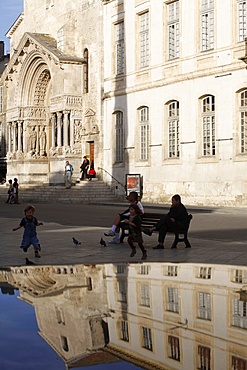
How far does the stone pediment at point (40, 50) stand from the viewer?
1634 inches

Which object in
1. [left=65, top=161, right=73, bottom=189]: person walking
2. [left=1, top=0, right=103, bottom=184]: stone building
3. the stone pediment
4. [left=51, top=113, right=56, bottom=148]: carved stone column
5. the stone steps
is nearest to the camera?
the stone steps

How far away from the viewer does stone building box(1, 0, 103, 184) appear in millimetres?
40906

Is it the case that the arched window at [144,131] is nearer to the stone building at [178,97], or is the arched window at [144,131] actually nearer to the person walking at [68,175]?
the stone building at [178,97]

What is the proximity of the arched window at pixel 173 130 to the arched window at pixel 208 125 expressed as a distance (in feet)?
6.69

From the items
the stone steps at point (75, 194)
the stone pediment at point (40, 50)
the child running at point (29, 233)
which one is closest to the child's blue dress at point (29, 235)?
the child running at point (29, 233)

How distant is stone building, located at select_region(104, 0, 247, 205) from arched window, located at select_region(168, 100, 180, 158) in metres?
0.05

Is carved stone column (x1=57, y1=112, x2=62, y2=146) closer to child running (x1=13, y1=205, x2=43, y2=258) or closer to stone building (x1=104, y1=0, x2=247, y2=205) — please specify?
stone building (x1=104, y1=0, x2=247, y2=205)

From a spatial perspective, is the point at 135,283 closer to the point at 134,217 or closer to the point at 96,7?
the point at 134,217

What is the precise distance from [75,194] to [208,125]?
940 centimetres

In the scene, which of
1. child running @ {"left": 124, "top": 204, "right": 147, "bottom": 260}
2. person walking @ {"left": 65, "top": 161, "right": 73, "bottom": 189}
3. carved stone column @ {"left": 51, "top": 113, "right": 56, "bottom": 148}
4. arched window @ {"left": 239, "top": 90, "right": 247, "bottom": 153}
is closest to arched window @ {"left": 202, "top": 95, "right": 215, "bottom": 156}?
arched window @ {"left": 239, "top": 90, "right": 247, "bottom": 153}

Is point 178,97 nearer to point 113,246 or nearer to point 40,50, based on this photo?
point 40,50

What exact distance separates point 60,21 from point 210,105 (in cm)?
1708

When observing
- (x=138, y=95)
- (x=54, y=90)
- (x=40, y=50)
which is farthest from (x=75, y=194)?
(x=40, y=50)

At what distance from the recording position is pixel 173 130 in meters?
33.8
